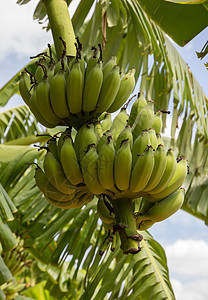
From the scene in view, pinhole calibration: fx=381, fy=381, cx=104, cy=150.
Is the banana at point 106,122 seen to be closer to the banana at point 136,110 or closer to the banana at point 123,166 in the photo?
the banana at point 136,110

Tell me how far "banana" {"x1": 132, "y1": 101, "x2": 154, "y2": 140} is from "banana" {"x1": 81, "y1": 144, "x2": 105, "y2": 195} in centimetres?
13

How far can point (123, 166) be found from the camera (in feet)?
2.70

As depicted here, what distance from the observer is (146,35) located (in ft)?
5.96

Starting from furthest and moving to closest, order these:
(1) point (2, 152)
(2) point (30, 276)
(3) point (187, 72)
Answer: (2) point (30, 276) → (3) point (187, 72) → (1) point (2, 152)

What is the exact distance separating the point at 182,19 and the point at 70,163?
537mm

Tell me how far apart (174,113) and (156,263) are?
32.1 inches

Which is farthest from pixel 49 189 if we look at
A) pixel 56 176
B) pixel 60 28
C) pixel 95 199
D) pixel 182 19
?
pixel 95 199

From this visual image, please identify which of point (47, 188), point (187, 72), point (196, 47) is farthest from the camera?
point (187, 72)

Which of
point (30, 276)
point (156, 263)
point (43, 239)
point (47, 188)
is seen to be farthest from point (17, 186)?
point (30, 276)

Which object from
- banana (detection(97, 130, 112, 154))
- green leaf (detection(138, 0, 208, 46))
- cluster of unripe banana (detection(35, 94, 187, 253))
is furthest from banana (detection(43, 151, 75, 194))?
green leaf (detection(138, 0, 208, 46))

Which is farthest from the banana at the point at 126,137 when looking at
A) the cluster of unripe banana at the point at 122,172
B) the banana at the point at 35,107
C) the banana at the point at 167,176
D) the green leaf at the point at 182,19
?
the green leaf at the point at 182,19

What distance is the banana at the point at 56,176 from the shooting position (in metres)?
0.91

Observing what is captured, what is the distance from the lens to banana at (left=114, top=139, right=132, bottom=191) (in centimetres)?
A: 82

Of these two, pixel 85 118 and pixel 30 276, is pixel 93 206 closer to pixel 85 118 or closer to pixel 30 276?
pixel 85 118
